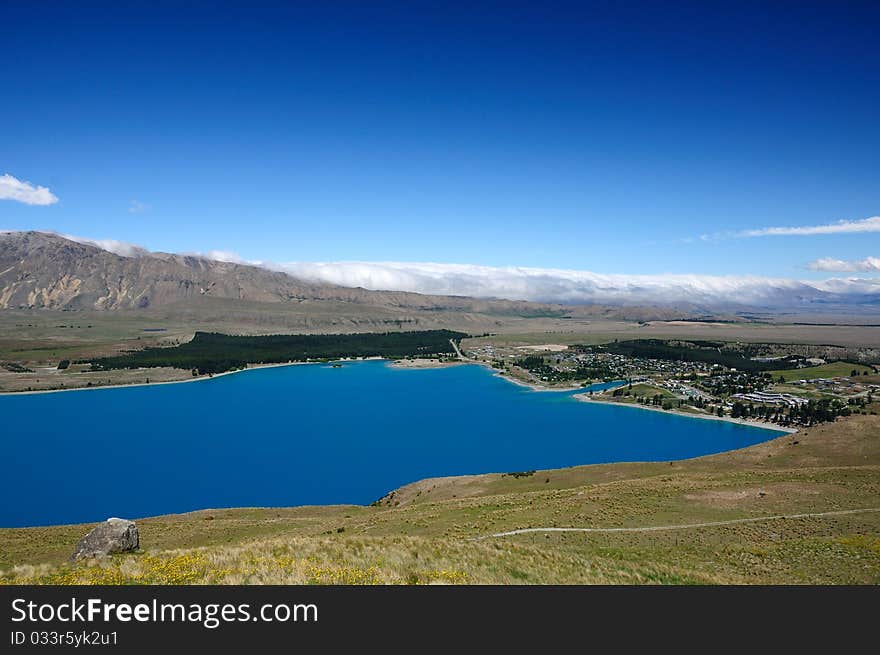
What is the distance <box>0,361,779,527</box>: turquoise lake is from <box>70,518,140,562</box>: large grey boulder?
40061mm

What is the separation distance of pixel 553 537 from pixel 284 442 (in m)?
69.4

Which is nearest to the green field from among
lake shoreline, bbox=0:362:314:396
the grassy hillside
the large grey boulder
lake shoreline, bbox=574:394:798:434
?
lake shoreline, bbox=574:394:798:434

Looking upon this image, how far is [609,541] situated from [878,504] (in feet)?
52.0

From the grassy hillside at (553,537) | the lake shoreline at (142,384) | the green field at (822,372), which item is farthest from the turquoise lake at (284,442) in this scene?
the green field at (822,372)

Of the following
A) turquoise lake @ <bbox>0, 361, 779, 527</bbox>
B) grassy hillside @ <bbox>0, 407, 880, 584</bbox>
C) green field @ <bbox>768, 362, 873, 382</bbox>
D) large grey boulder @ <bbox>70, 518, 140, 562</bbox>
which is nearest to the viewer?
grassy hillside @ <bbox>0, 407, 880, 584</bbox>

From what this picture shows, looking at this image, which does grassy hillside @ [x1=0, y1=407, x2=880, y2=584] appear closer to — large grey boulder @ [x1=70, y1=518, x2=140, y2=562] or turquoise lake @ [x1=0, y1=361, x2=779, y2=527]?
large grey boulder @ [x1=70, y1=518, x2=140, y2=562]

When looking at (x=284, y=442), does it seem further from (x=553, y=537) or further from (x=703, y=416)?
(x=703, y=416)

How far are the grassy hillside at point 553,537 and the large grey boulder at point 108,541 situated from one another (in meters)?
1.51

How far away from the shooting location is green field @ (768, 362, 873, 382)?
13925 centimetres

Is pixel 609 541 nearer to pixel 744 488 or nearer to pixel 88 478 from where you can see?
pixel 744 488

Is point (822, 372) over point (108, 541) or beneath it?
beneath

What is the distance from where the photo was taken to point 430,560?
54.5ft

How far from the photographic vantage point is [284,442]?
3408 inches

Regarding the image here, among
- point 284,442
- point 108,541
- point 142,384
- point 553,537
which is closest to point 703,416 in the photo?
point 284,442
